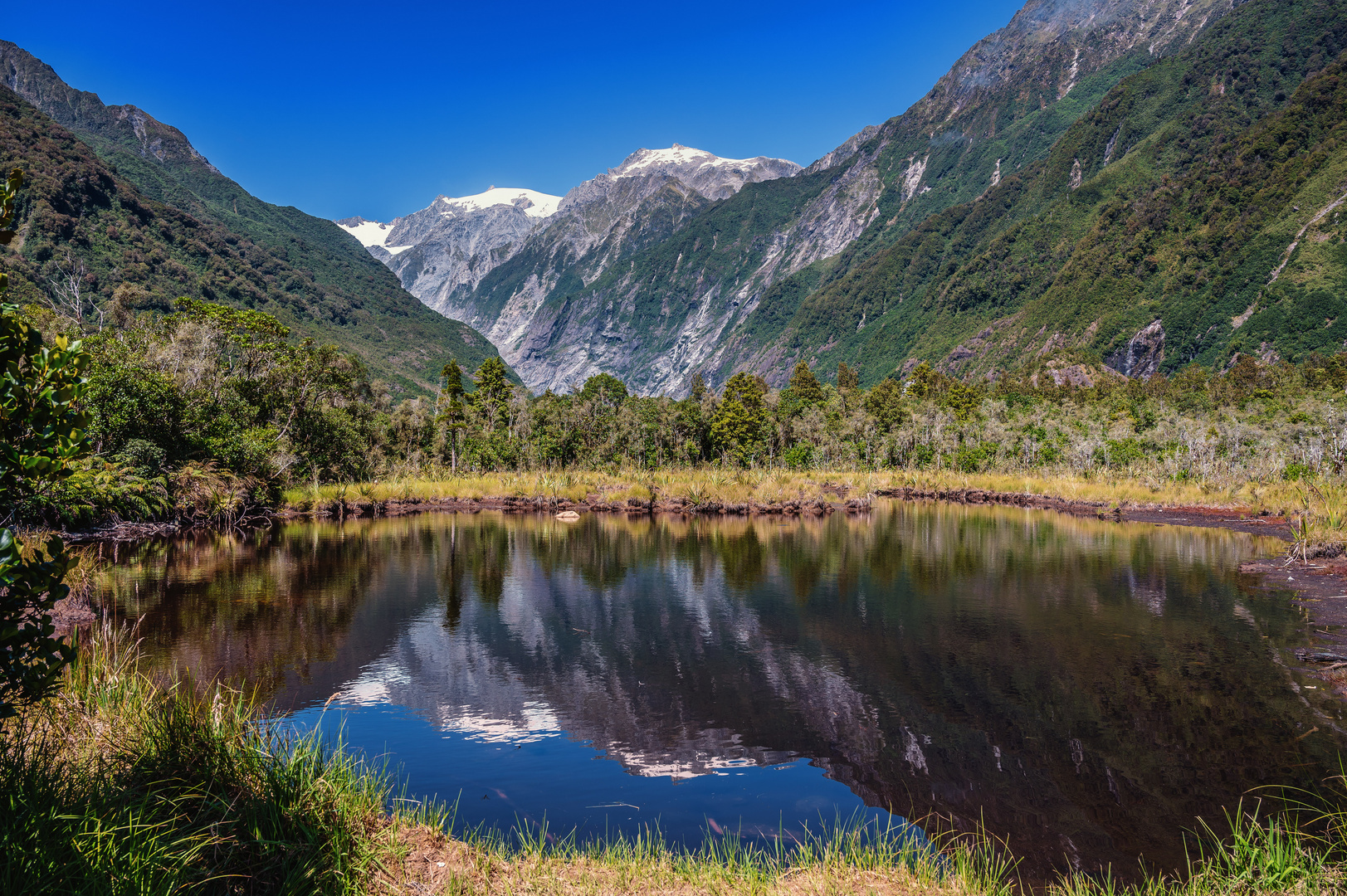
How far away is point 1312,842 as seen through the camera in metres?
7.57

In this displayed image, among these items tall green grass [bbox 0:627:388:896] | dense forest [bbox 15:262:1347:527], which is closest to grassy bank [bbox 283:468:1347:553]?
dense forest [bbox 15:262:1347:527]

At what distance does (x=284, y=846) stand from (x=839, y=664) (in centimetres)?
1106

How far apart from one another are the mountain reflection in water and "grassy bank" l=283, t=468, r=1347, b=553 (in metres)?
16.9

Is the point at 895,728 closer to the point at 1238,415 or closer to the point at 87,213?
the point at 1238,415

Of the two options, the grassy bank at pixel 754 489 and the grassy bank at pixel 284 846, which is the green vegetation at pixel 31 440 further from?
the grassy bank at pixel 754 489

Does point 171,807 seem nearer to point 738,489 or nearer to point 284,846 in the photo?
point 284,846

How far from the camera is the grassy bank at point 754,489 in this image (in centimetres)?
4234

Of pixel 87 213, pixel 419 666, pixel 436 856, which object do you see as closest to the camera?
pixel 436 856

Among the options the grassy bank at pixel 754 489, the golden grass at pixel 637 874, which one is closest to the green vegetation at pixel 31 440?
the golden grass at pixel 637 874

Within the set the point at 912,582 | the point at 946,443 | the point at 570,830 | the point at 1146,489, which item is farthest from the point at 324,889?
the point at 946,443

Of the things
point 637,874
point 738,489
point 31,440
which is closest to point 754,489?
point 738,489

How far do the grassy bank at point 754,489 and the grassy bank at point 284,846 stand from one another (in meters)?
38.0

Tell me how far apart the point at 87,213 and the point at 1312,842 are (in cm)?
16056

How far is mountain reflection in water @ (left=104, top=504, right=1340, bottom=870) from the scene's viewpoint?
940 cm
